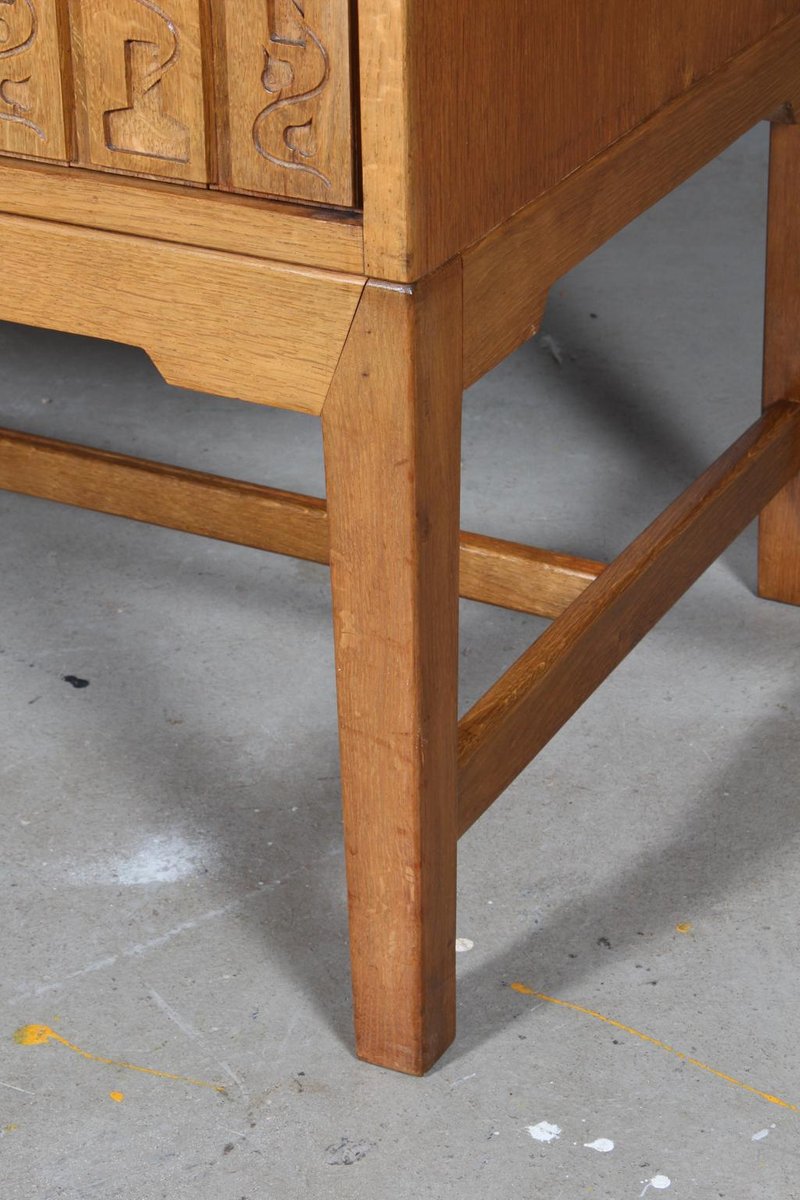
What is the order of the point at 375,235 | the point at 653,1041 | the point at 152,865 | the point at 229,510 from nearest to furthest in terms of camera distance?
1. the point at 375,235
2. the point at 653,1041
3. the point at 152,865
4. the point at 229,510

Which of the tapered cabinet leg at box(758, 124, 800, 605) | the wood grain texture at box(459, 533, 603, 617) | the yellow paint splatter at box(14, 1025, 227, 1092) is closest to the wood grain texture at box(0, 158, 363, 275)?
the yellow paint splatter at box(14, 1025, 227, 1092)

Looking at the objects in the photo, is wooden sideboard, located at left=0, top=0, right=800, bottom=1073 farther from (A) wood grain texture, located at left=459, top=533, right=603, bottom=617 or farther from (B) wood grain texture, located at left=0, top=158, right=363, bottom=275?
(A) wood grain texture, located at left=459, top=533, right=603, bottom=617

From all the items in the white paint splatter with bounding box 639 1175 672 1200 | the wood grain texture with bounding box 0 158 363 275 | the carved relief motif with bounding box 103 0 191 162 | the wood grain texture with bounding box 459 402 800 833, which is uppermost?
the carved relief motif with bounding box 103 0 191 162

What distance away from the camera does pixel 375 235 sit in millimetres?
1142

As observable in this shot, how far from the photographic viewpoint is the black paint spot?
2035 millimetres

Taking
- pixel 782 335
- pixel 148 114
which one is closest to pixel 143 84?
pixel 148 114

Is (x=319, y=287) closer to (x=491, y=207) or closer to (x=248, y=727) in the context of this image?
(x=491, y=207)

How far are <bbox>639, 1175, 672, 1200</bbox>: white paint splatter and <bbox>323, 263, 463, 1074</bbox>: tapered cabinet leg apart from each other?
0.21 m

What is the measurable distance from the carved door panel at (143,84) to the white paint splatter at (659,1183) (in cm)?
81

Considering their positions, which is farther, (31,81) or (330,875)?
(330,875)

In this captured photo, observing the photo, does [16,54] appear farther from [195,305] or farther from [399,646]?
[399,646]

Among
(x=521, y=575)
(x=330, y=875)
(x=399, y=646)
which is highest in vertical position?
(x=399, y=646)

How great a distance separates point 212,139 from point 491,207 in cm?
19

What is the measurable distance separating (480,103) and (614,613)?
0.59 meters
